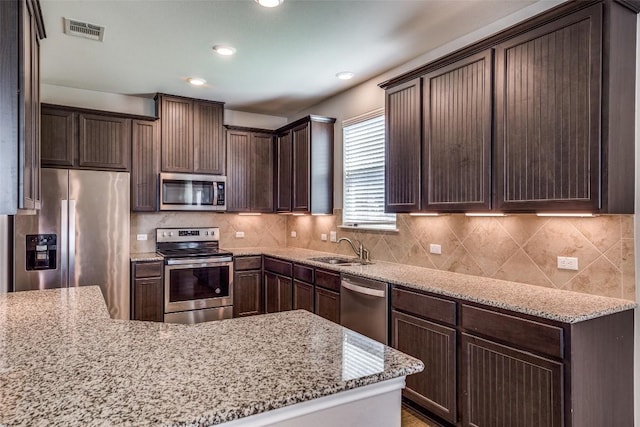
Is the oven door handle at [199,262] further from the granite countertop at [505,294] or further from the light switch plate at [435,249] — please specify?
the light switch plate at [435,249]

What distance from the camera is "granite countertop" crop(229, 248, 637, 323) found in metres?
1.94

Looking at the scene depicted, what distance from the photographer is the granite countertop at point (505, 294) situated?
6.38 ft

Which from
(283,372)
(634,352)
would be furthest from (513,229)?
(283,372)

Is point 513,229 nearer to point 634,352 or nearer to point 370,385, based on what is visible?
point 634,352

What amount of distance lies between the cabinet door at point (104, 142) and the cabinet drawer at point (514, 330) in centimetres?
372

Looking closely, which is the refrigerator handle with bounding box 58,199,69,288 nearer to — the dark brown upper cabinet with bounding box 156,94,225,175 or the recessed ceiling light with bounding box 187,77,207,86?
the dark brown upper cabinet with bounding box 156,94,225,175

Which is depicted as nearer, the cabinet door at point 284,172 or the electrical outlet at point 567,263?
the electrical outlet at point 567,263

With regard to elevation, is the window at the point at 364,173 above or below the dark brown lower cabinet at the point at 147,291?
above

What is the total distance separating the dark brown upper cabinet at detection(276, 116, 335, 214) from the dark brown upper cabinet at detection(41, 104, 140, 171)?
1.84 m

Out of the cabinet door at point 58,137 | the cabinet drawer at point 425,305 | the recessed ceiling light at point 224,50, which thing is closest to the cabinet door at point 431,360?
the cabinet drawer at point 425,305

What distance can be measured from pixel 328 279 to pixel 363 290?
0.55 meters

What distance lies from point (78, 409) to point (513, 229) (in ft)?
8.53

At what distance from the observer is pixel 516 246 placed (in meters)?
2.67

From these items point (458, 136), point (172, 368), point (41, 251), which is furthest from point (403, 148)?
point (41, 251)
